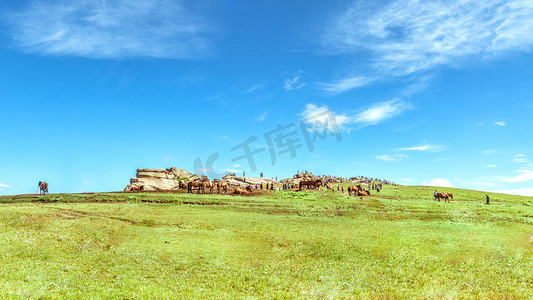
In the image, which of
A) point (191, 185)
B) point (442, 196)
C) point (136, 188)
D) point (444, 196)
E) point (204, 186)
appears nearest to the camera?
point (191, 185)

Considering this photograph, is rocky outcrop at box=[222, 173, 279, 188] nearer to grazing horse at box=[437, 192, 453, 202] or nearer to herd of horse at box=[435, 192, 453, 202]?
herd of horse at box=[435, 192, 453, 202]

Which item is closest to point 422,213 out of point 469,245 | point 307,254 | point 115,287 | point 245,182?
point 469,245

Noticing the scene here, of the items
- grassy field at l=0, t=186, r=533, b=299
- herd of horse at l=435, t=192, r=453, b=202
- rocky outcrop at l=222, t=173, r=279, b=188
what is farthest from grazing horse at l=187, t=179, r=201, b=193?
herd of horse at l=435, t=192, r=453, b=202

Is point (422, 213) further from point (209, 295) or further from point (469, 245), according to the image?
point (209, 295)

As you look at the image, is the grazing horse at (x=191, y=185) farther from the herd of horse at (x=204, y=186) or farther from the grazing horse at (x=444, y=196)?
the grazing horse at (x=444, y=196)

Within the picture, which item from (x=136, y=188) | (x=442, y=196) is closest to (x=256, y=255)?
(x=136, y=188)

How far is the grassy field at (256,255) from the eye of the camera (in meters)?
21.1

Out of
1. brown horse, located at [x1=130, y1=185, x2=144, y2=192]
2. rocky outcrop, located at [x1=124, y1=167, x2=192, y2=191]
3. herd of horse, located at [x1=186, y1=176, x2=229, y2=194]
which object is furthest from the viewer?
rocky outcrop, located at [x1=124, y1=167, x2=192, y2=191]

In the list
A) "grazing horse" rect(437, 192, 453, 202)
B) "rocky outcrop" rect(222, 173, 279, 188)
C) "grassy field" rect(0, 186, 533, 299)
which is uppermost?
"rocky outcrop" rect(222, 173, 279, 188)

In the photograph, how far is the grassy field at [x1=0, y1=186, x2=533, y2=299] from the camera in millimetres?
21078

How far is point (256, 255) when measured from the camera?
2969 cm

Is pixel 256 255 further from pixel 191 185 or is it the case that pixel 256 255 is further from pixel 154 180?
pixel 154 180

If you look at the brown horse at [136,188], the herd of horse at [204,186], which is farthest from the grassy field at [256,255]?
the brown horse at [136,188]

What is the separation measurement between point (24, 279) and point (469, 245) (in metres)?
40.7
